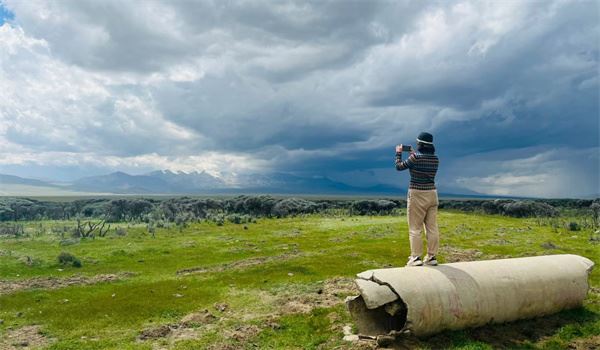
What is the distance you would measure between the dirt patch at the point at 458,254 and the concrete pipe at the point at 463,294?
12222 millimetres

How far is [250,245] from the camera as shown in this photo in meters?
35.6

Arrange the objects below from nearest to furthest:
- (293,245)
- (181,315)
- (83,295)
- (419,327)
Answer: (419,327) < (181,315) < (83,295) < (293,245)

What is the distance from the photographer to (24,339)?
1446 centimetres

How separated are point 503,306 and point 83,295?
57.4 ft

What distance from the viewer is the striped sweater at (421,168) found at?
14.4 m

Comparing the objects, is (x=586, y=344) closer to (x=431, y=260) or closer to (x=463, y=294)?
(x=463, y=294)

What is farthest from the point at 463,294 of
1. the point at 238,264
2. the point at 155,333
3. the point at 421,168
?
the point at 238,264

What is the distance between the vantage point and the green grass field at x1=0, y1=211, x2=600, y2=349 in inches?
530

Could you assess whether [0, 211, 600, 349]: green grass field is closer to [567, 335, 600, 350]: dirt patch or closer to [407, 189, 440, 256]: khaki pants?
[567, 335, 600, 350]: dirt patch

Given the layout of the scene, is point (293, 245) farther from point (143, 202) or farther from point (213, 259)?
point (143, 202)

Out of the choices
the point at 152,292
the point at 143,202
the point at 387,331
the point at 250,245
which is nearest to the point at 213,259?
the point at 250,245

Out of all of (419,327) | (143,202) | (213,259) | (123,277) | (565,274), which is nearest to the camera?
(419,327)

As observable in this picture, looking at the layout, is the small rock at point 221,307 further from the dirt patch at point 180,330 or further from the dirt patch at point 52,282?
the dirt patch at point 52,282

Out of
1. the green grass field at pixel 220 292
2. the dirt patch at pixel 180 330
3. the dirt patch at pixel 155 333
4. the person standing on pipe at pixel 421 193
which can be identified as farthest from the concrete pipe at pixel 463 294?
the dirt patch at pixel 155 333
